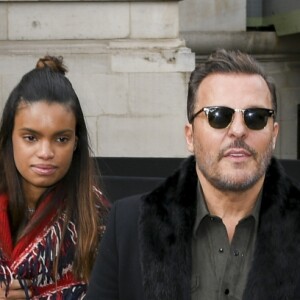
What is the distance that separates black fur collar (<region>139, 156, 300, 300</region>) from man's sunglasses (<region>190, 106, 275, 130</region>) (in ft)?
0.77

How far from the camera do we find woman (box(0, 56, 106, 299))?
11.3ft

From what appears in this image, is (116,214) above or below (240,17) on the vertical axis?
below

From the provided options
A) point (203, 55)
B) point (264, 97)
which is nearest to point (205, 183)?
point (264, 97)

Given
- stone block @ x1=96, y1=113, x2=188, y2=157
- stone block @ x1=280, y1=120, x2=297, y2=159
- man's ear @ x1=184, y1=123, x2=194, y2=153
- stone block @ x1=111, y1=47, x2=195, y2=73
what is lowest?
stone block @ x1=280, y1=120, x2=297, y2=159

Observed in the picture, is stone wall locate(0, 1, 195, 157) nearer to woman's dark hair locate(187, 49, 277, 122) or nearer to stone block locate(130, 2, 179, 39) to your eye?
stone block locate(130, 2, 179, 39)

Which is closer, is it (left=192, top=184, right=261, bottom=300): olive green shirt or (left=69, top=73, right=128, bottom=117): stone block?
(left=192, top=184, right=261, bottom=300): olive green shirt

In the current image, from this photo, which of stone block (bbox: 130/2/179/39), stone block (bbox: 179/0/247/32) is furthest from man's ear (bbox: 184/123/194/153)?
stone block (bbox: 179/0/247/32)

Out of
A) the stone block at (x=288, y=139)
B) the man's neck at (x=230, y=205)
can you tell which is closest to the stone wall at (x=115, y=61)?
the stone block at (x=288, y=139)

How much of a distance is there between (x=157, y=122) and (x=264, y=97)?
4.92 meters

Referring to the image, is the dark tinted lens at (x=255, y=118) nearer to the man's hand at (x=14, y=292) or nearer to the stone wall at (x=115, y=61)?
the man's hand at (x=14, y=292)

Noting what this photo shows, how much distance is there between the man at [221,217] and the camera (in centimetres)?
271

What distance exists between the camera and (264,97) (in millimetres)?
2781

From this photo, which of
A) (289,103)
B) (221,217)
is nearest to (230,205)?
(221,217)

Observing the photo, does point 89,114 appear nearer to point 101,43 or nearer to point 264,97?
point 101,43
